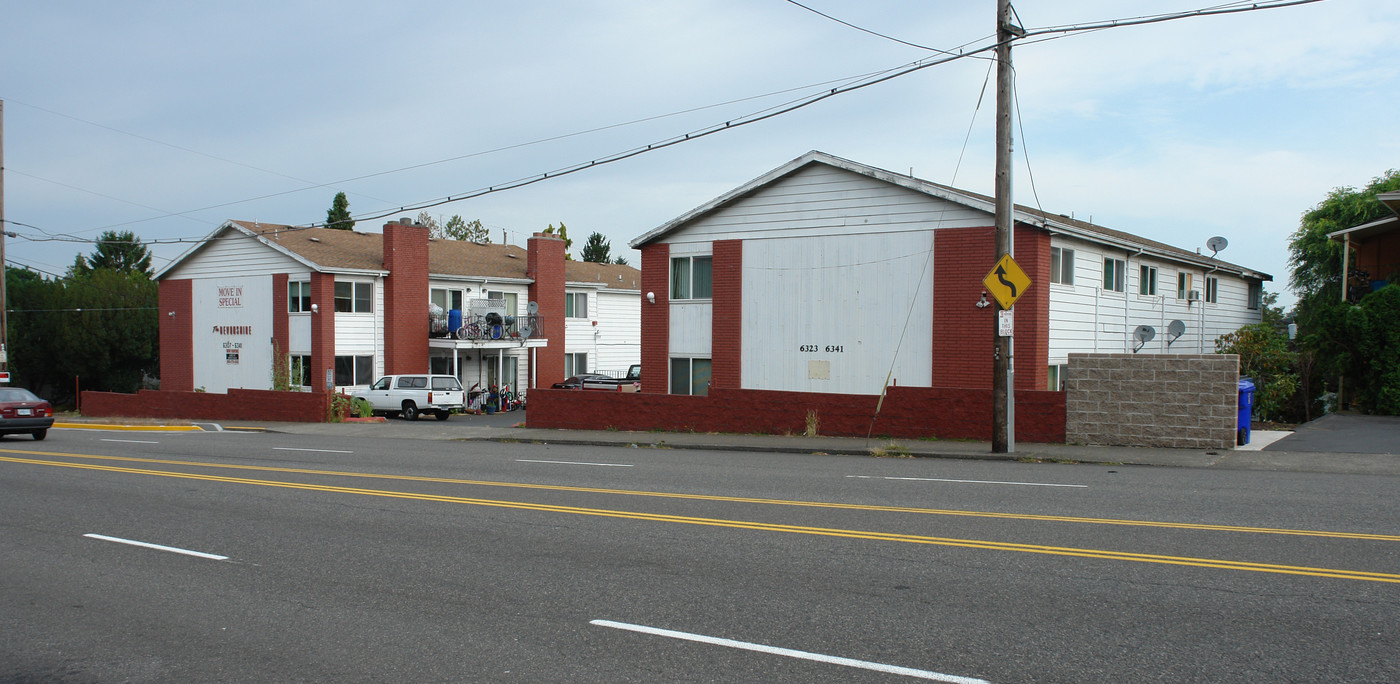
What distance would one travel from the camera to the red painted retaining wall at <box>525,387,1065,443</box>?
18234 millimetres

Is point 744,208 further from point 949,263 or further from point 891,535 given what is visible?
point 891,535

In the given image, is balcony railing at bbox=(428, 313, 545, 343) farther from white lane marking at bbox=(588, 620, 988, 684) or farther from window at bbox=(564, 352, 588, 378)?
white lane marking at bbox=(588, 620, 988, 684)

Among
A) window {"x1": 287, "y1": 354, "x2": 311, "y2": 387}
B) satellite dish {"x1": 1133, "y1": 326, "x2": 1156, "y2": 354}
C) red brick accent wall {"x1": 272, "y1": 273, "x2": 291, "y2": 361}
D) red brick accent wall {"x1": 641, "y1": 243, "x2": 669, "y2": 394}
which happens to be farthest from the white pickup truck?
satellite dish {"x1": 1133, "y1": 326, "x2": 1156, "y2": 354}

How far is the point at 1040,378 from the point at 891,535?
13.4m

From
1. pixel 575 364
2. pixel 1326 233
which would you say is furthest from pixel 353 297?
pixel 1326 233

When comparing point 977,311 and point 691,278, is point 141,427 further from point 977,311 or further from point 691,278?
point 977,311

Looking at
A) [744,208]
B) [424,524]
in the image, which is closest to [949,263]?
[744,208]

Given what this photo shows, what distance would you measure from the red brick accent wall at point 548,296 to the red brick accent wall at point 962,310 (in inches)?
964

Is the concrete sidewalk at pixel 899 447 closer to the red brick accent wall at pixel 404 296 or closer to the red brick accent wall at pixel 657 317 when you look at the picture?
the red brick accent wall at pixel 657 317

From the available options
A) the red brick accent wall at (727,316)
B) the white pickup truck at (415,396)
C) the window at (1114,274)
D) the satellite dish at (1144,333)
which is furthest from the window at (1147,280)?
the white pickup truck at (415,396)

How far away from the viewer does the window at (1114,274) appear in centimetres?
2375

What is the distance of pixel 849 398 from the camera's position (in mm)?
20234

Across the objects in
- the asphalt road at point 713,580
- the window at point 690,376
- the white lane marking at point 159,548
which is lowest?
the white lane marking at point 159,548

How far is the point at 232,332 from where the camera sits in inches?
1602
